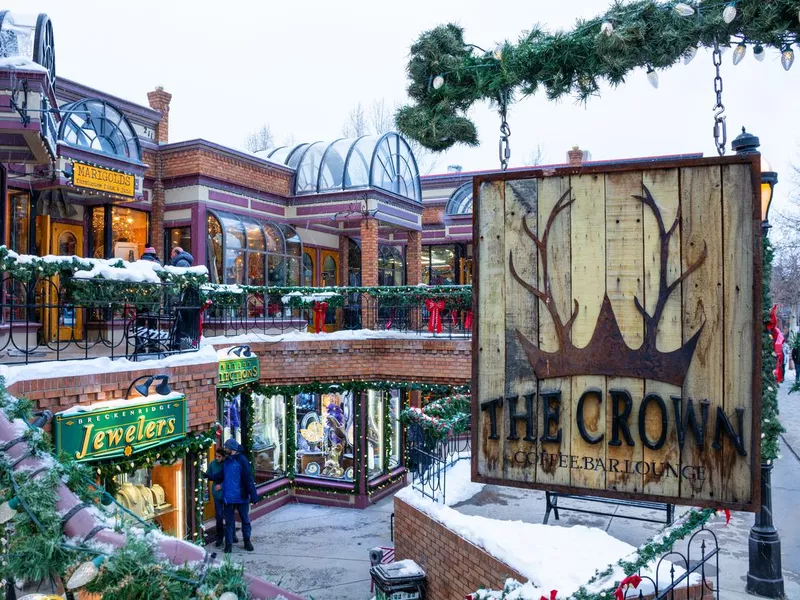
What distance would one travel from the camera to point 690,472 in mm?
2066

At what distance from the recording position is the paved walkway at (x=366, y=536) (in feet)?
24.3

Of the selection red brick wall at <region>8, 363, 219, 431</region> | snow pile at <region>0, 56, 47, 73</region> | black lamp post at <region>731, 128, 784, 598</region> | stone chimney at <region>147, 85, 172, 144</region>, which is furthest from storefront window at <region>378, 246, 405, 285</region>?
black lamp post at <region>731, 128, 784, 598</region>

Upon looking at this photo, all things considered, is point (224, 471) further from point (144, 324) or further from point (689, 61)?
point (689, 61)

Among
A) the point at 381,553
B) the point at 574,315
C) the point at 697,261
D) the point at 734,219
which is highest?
the point at 734,219

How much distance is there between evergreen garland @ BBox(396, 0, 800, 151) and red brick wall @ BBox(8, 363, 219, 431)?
488 cm

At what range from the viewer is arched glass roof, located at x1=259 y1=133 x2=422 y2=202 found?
703 inches

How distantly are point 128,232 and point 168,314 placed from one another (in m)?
6.94

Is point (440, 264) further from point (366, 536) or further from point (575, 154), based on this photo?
point (366, 536)

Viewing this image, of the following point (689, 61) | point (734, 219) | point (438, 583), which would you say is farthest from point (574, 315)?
point (438, 583)

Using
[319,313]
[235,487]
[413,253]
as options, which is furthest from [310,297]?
[413,253]

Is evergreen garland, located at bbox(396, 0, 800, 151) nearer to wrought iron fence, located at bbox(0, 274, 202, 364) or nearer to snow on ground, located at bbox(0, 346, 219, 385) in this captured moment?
snow on ground, located at bbox(0, 346, 219, 385)

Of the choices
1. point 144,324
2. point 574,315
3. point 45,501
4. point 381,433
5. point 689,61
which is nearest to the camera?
point 574,315

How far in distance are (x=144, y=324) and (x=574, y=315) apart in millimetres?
9694

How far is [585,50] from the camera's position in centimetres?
296
